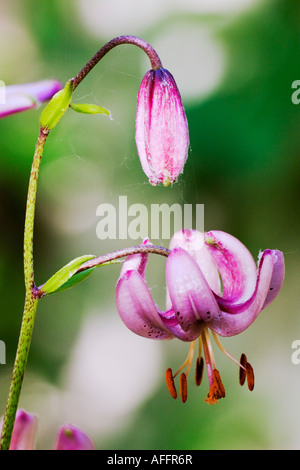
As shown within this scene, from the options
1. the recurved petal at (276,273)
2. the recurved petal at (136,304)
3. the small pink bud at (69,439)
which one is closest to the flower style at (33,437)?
the small pink bud at (69,439)

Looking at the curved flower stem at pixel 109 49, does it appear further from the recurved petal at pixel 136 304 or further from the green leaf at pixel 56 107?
the recurved petal at pixel 136 304

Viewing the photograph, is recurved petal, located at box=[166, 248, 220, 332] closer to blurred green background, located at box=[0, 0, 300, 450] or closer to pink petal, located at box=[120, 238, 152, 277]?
pink petal, located at box=[120, 238, 152, 277]

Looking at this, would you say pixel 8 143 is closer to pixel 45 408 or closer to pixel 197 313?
pixel 45 408

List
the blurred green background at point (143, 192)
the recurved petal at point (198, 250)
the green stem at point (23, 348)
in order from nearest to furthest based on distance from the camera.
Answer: the green stem at point (23, 348) → the recurved petal at point (198, 250) → the blurred green background at point (143, 192)

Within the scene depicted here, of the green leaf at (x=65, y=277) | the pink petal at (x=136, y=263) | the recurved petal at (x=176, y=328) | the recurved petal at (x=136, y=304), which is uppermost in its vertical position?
the pink petal at (x=136, y=263)
